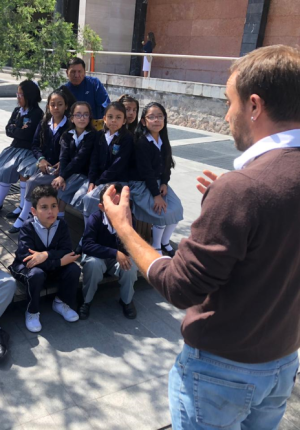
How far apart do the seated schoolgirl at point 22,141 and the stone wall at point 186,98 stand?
8379 mm

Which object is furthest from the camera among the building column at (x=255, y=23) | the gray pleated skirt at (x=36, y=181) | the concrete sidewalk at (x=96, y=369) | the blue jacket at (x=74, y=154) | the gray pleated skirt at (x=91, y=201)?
the building column at (x=255, y=23)

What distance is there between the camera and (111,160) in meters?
4.47

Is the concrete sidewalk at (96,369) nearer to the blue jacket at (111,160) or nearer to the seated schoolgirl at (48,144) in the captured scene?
the blue jacket at (111,160)

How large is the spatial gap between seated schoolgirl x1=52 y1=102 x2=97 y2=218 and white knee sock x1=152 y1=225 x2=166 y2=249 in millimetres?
908

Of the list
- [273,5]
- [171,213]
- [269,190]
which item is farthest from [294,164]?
[273,5]

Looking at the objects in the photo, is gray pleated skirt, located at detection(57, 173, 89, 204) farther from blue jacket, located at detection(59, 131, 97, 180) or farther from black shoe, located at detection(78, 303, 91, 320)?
black shoe, located at detection(78, 303, 91, 320)

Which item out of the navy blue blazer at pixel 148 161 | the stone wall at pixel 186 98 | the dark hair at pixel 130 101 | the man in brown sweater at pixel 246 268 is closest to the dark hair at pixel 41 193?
the navy blue blazer at pixel 148 161

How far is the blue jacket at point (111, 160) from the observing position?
14.4 feet

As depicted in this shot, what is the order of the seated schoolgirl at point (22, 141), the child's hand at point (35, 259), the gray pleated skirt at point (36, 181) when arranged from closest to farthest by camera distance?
the child's hand at point (35, 259) < the gray pleated skirt at point (36, 181) < the seated schoolgirl at point (22, 141)

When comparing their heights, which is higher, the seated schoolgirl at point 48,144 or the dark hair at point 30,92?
the dark hair at point 30,92

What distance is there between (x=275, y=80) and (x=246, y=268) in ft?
1.77

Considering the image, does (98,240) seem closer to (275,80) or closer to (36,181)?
A: (36,181)

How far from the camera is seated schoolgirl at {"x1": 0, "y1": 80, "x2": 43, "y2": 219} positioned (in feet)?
16.7

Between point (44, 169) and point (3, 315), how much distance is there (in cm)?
188
